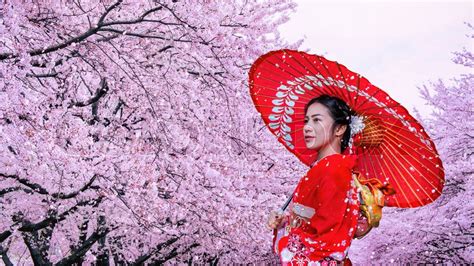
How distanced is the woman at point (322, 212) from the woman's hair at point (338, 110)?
17mm

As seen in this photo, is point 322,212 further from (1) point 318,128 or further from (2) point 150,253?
(2) point 150,253

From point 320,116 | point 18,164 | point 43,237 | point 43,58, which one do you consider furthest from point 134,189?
point 43,237

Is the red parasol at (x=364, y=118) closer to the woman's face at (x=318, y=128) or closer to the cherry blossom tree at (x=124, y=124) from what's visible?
the woman's face at (x=318, y=128)

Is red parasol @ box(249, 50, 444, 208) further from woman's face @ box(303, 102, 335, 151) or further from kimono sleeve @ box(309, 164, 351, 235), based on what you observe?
kimono sleeve @ box(309, 164, 351, 235)

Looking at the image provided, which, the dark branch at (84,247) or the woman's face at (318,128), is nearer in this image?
the woman's face at (318,128)

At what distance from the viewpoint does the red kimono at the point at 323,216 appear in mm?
3115

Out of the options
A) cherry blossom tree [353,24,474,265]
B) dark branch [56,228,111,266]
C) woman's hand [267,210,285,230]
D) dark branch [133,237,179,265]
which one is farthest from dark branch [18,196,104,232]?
cherry blossom tree [353,24,474,265]

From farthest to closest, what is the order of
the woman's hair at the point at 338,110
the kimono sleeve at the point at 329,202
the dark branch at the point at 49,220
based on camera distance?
the dark branch at the point at 49,220 → the woman's hair at the point at 338,110 → the kimono sleeve at the point at 329,202

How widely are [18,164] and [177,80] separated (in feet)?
6.46

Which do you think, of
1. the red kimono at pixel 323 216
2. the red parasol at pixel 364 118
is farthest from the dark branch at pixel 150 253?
the red kimono at pixel 323 216

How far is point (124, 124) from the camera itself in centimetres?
831

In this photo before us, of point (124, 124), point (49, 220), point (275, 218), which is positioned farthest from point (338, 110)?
point (124, 124)

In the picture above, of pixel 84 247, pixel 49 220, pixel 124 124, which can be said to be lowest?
pixel 84 247

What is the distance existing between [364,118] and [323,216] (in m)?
0.78
